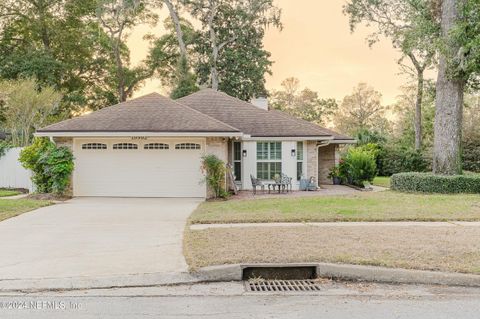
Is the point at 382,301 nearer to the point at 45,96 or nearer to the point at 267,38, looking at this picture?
the point at 45,96

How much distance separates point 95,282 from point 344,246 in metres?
4.07

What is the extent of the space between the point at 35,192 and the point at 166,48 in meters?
27.4

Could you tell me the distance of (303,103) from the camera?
57250mm

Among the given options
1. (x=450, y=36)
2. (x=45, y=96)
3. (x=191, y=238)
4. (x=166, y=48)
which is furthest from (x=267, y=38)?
(x=191, y=238)

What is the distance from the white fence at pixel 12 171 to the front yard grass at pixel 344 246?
13.3 meters

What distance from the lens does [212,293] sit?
230 inches

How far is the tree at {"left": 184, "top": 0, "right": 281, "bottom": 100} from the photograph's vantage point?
125 feet

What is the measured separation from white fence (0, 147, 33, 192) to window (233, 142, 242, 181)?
8.93m

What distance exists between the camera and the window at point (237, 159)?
20844mm

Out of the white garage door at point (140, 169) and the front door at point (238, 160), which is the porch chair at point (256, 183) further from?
the white garage door at point (140, 169)

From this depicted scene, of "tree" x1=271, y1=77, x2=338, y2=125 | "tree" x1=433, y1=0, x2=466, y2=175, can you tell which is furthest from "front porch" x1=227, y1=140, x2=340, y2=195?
"tree" x1=271, y1=77, x2=338, y2=125

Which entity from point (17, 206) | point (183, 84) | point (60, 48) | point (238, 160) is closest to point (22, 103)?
point (183, 84)

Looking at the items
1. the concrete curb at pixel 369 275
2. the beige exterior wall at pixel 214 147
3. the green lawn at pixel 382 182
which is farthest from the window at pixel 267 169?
the concrete curb at pixel 369 275

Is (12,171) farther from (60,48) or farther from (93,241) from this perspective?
(60,48)
